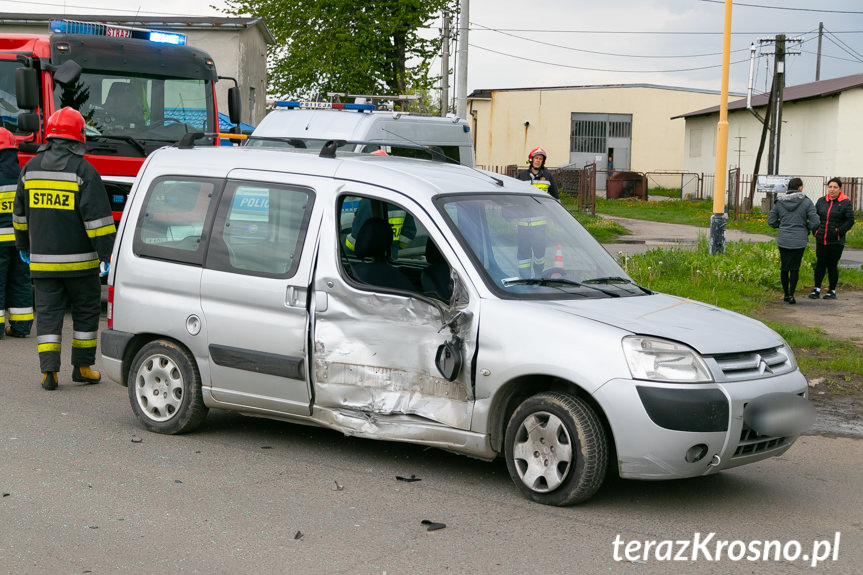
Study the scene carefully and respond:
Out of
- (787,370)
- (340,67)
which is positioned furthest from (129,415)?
(340,67)

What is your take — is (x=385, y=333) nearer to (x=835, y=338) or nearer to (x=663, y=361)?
(x=663, y=361)

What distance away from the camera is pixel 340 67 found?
39938 mm

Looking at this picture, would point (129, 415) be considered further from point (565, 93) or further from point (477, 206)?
point (565, 93)

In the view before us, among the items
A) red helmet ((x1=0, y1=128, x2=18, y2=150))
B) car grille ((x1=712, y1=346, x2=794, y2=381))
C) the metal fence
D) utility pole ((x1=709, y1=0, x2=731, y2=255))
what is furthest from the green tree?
car grille ((x1=712, y1=346, x2=794, y2=381))

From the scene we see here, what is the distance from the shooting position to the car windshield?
574 cm

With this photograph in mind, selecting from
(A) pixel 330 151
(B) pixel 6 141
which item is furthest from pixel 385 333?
(B) pixel 6 141

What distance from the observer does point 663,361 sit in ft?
16.8

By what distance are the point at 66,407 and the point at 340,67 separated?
33725mm

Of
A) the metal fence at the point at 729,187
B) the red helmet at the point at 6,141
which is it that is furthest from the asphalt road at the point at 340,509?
the metal fence at the point at 729,187

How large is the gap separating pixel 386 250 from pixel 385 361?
902mm

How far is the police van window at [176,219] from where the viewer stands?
260 inches

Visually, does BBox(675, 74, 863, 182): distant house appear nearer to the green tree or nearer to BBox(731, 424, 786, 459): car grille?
the green tree

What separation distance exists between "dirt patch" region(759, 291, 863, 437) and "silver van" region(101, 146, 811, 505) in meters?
2.26

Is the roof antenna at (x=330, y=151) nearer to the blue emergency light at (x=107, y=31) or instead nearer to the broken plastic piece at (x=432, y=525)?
the broken plastic piece at (x=432, y=525)
